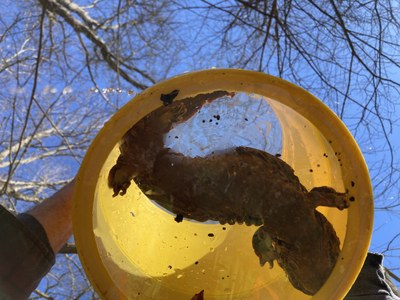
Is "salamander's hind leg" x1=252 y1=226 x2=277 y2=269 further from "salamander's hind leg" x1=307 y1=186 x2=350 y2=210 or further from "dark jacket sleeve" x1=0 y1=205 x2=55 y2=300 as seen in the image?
"dark jacket sleeve" x1=0 y1=205 x2=55 y2=300

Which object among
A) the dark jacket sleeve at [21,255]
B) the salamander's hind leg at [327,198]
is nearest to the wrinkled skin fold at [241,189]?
the salamander's hind leg at [327,198]

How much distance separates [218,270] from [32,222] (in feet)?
1.46

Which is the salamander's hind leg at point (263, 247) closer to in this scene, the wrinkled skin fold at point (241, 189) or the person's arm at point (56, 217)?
the wrinkled skin fold at point (241, 189)

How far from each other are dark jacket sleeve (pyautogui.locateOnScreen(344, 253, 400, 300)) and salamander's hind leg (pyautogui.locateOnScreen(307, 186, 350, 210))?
39 cm

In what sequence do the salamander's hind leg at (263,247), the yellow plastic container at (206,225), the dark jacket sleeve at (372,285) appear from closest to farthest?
the yellow plastic container at (206,225), the salamander's hind leg at (263,247), the dark jacket sleeve at (372,285)

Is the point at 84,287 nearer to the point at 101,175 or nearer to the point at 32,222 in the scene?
the point at 32,222

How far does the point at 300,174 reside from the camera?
3.30ft

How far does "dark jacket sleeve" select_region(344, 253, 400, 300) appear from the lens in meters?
1.11

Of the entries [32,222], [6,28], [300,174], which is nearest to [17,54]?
[6,28]

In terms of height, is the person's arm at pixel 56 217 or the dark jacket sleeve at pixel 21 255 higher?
the person's arm at pixel 56 217

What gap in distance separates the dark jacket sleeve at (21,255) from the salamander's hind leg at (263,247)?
46cm

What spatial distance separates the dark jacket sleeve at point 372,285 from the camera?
111 centimetres

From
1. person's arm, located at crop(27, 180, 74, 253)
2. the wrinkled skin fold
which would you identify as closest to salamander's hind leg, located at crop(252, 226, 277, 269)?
the wrinkled skin fold

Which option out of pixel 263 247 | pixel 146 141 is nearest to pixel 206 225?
pixel 263 247
